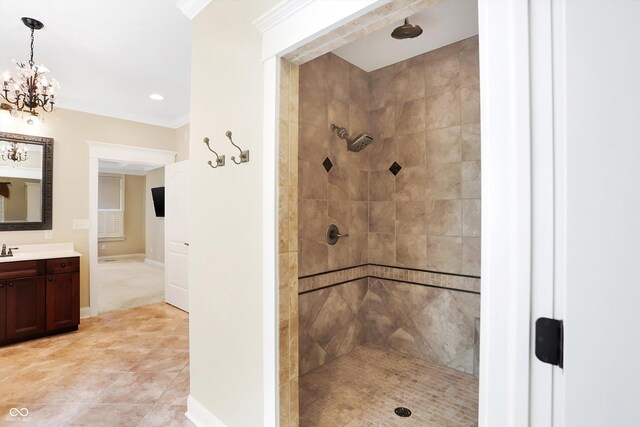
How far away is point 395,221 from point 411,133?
0.83m

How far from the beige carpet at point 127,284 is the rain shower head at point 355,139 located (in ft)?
13.0

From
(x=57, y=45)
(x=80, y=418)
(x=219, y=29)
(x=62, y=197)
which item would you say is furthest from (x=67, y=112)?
(x=80, y=418)

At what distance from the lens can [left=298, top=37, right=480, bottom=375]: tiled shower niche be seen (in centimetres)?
261

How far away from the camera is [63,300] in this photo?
3570mm

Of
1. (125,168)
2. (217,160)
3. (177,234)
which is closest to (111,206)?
(125,168)

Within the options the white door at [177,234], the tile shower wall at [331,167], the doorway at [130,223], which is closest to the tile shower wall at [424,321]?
the tile shower wall at [331,167]

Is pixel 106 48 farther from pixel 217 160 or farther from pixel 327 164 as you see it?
pixel 327 164

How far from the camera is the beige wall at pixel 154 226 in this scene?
26.2 feet

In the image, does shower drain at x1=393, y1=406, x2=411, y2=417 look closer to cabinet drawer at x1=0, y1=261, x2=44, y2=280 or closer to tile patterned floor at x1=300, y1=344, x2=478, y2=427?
tile patterned floor at x1=300, y1=344, x2=478, y2=427

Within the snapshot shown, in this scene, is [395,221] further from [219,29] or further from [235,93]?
[219,29]

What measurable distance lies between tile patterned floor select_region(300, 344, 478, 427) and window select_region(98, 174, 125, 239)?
8568mm

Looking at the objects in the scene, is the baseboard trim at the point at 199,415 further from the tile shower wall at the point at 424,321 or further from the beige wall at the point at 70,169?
the beige wall at the point at 70,169

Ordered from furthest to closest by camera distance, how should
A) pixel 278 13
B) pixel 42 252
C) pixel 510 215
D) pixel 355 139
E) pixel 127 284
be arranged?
1. pixel 127 284
2. pixel 42 252
3. pixel 355 139
4. pixel 278 13
5. pixel 510 215

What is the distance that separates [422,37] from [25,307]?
4.66m
